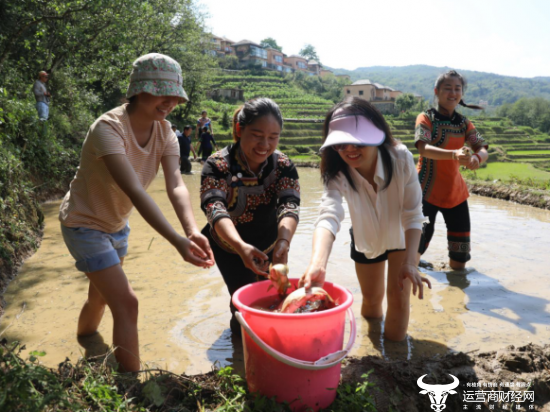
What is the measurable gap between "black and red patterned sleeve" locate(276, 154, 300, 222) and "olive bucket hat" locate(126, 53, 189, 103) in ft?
2.96

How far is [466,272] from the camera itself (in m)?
4.74

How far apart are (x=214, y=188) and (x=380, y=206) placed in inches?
43.0

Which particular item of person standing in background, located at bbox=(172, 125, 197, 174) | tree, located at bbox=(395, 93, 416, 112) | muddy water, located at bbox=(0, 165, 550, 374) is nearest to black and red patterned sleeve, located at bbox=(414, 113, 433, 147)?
muddy water, located at bbox=(0, 165, 550, 374)

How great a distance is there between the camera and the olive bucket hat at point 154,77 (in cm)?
A: 233

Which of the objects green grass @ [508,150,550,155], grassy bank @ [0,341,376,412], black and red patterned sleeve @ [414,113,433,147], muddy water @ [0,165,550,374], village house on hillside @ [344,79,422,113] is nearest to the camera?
grassy bank @ [0,341,376,412]

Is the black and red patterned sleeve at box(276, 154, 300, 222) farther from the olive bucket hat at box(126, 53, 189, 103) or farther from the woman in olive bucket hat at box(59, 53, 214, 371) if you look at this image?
the olive bucket hat at box(126, 53, 189, 103)

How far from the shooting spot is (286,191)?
2.90 metres

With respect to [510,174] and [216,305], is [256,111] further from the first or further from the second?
[510,174]

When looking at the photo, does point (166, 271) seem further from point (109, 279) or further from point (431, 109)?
point (431, 109)

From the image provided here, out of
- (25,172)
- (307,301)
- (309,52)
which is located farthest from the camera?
(309,52)

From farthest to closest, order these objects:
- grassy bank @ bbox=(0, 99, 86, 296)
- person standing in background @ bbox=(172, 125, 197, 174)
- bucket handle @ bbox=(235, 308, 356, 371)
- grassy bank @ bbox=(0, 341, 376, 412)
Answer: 1. person standing in background @ bbox=(172, 125, 197, 174)
2. grassy bank @ bbox=(0, 99, 86, 296)
3. bucket handle @ bbox=(235, 308, 356, 371)
4. grassy bank @ bbox=(0, 341, 376, 412)

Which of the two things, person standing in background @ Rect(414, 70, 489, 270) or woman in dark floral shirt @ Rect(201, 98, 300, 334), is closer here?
woman in dark floral shirt @ Rect(201, 98, 300, 334)

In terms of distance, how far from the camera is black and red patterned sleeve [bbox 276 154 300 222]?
2.79 meters

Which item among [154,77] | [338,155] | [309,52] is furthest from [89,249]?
[309,52]
